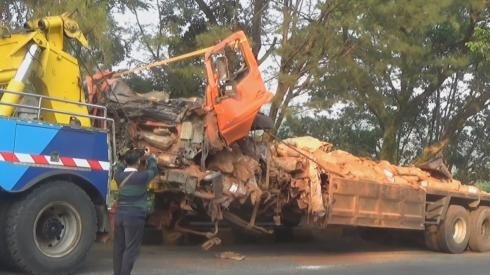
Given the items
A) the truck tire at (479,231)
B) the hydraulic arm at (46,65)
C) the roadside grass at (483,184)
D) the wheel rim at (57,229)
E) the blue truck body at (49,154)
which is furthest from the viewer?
the roadside grass at (483,184)

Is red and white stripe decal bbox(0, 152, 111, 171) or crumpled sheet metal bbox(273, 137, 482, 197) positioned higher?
crumpled sheet metal bbox(273, 137, 482, 197)

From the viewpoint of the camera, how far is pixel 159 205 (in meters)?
11.0

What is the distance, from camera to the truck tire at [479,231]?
14.8 metres

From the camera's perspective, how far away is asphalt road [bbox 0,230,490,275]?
9.78 metres

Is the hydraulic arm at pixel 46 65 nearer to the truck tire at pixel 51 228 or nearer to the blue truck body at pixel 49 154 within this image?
the blue truck body at pixel 49 154

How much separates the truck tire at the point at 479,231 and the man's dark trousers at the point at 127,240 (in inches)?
356

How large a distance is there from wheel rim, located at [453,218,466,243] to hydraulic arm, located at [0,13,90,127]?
8.43m

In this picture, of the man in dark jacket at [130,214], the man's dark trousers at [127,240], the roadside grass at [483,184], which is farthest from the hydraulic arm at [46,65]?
the roadside grass at [483,184]

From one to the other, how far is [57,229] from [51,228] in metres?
0.09

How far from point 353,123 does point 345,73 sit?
1026 centimetres

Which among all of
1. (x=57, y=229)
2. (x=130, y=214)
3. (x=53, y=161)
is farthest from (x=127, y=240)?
(x=53, y=161)

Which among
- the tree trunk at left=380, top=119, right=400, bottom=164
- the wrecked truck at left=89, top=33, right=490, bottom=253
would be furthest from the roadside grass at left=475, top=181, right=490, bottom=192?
the wrecked truck at left=89, top=33, right=490, bottom=253

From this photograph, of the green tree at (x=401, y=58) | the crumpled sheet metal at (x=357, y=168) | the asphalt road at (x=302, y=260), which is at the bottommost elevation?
the asphalt road at (x=302, y=260)

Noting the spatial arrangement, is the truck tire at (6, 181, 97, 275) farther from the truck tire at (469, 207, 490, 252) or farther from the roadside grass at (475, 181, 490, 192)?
the roadside grass at (475, 181, 490, 192)
